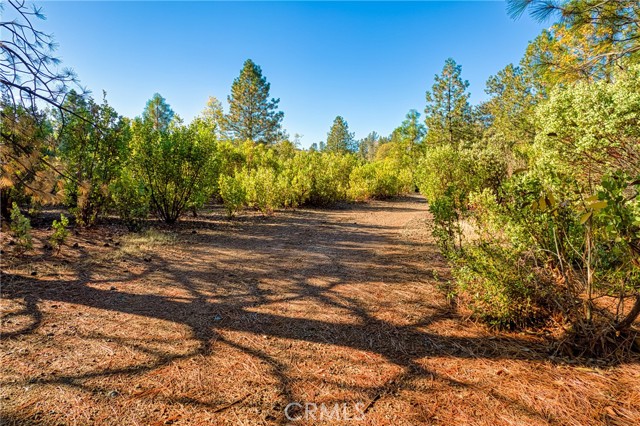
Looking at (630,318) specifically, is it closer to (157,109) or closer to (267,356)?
(267,356)

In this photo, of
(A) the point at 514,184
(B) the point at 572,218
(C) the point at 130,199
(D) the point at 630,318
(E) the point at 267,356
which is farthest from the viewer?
(C) the point at 130,199

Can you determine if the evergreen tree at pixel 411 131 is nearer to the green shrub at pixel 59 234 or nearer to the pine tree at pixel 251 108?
the pine tree at pixel 251 108

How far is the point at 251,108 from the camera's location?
29734 mm

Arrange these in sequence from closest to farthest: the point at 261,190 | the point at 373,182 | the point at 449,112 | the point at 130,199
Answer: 1. the point at 130,199
2. the point at 261,190
3. the point at 373,182
4. the point at 449,112

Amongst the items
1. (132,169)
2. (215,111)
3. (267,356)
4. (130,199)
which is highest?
(215,111)

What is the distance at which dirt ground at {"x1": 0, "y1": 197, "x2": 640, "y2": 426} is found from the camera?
1.62m

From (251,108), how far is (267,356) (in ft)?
101

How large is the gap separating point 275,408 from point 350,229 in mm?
6151

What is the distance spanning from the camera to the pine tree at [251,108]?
29.0m

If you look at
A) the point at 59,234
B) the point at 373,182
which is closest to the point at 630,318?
the point at 59,234

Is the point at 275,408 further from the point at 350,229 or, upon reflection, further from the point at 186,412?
the point at 350,229

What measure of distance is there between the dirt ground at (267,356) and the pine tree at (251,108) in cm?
2800

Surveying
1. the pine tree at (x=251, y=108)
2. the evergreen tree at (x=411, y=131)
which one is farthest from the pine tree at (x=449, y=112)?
the pine tree at (x=251, y=108)

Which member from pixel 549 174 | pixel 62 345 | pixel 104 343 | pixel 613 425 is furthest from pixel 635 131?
pixel 62 345
